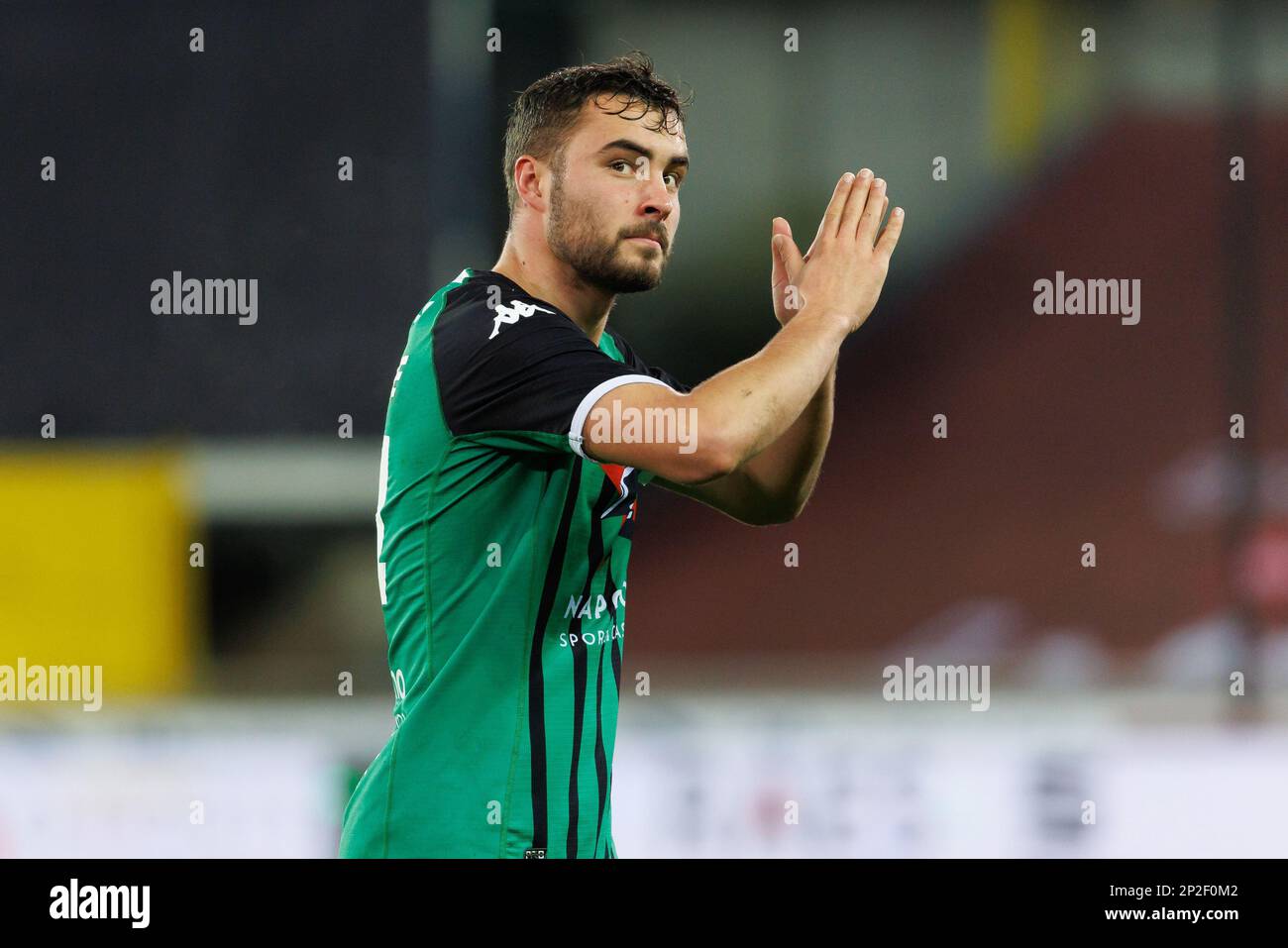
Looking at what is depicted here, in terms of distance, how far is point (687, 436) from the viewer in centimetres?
222

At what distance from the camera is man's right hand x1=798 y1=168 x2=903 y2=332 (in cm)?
244

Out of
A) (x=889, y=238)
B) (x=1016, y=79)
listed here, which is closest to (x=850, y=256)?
(x=889, y=238)

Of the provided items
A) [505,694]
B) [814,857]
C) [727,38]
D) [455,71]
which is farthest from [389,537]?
[727,38]

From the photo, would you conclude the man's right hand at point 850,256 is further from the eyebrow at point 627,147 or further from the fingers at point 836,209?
the eyebrow at point 627,147

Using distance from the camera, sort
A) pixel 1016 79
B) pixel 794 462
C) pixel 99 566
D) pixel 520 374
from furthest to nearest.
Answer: pixel 1016 79 → pixel 99 566 → pixel 794 462 → pixel 520 374

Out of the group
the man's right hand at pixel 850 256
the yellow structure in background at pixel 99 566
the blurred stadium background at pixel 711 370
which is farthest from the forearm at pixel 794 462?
the yellow structure in background at pixel 99 566

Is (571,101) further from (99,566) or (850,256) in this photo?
(99,566)

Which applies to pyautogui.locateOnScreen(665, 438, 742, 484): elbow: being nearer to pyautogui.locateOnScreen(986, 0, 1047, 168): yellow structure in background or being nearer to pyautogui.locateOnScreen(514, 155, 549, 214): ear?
pyautogui.locateOnScreen(514, 155, 549, 214): ear

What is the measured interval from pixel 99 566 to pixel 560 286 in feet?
16.4

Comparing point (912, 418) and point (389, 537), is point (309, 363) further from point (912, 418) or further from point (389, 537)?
point (389, 537)

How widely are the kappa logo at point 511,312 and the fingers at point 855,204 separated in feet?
1.58

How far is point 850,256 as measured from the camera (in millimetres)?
2516

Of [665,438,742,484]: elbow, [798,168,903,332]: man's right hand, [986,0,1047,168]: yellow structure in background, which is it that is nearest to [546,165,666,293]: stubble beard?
[798,168,903,332]: man's right hand

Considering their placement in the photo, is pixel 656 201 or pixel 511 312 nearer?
pixel 511 312
